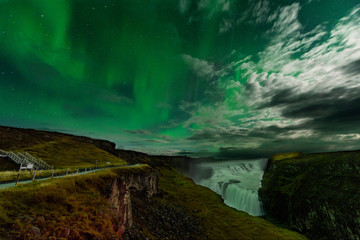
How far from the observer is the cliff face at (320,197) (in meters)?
38.6

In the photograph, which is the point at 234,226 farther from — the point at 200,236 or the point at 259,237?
the point at 200,236

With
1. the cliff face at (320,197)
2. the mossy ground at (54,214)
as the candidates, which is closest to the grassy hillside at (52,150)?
the mossy ground at (54,214)

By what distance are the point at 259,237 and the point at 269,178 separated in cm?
4411

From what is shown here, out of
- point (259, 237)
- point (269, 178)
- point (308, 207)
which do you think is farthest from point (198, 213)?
point (269, 178)

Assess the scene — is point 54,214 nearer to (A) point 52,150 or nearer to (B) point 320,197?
(B) point 320,197

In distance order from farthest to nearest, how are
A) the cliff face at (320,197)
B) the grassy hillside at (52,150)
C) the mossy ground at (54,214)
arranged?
the grassy hillside at (52,150), the cliff face at (320,197), the mossy ground at (54,214)

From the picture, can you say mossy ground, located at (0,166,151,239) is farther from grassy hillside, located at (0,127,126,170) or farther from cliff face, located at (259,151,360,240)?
cliff face, located at (259,151,360,240)

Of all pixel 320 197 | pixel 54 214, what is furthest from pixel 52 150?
pixel 320 197

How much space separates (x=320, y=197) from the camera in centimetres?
4594

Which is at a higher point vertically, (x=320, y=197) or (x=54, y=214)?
(x=54, y=214)

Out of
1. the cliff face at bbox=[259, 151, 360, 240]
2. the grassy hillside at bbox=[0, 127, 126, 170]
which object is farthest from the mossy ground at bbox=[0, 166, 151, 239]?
the cliff face at bbox=[259, 151, 360, 240]

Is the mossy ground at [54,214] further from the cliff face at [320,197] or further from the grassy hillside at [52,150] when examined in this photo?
the cliff face at [320,197]

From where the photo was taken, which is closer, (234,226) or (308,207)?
(234,226)

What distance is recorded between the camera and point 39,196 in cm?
1022
